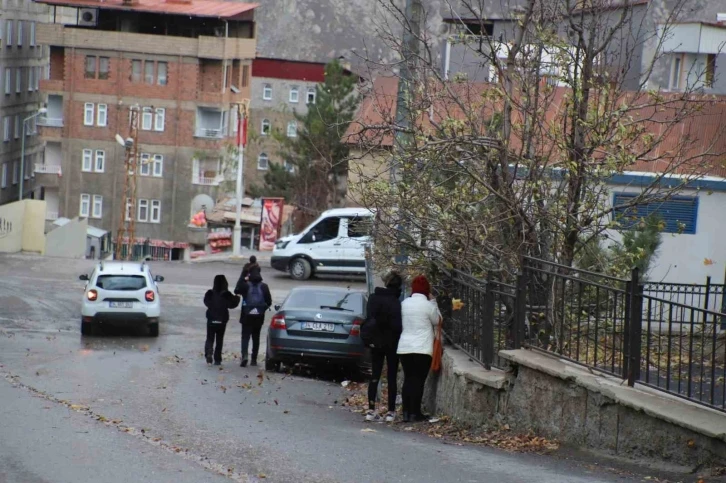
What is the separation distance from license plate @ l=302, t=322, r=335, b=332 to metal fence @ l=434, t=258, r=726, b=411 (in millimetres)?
4717

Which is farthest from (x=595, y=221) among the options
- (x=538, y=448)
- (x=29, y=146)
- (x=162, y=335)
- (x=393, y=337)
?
(x=29, y=146)

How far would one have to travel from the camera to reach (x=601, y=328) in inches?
394

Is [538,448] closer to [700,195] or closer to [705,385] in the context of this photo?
[705,385]

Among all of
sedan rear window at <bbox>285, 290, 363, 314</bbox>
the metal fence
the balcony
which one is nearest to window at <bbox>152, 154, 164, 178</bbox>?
the balcony

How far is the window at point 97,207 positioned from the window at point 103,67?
7595mm

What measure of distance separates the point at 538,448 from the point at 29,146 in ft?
233

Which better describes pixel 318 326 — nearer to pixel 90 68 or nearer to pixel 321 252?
pixel 321 252

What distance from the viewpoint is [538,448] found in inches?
395

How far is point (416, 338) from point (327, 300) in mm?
6859

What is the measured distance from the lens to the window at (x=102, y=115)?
230 ft

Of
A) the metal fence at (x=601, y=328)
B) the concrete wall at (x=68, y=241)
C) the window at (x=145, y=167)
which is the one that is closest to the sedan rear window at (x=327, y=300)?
the metal fence at (x=601, y=328)

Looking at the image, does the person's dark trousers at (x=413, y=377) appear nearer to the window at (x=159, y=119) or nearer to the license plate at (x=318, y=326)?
the license plate at (x=318, y=326)

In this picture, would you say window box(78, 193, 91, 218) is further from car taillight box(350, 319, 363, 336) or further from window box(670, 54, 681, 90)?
car taillight box(350, 319, 363, 336)

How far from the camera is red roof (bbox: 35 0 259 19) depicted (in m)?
67.8
